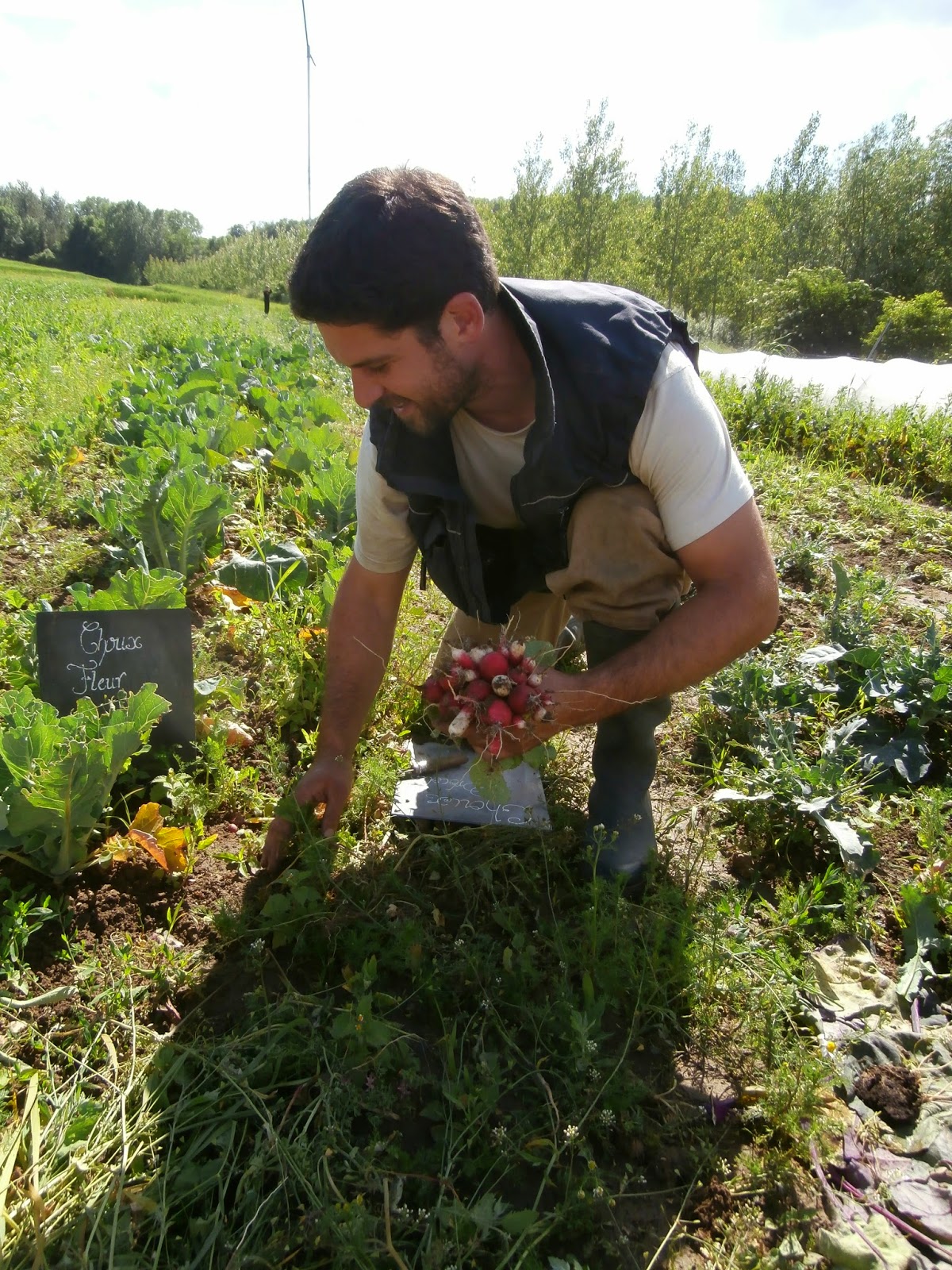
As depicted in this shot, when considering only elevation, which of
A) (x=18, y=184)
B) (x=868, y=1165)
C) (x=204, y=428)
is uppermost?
(x=18, y=184)

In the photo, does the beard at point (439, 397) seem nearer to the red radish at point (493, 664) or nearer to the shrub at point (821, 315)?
the red radish at point (493, 664)

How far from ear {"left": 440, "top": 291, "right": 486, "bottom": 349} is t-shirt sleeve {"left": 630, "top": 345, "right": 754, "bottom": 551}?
1.42ft

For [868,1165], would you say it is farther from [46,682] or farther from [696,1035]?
[46,682]

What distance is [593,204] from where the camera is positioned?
2909 cm

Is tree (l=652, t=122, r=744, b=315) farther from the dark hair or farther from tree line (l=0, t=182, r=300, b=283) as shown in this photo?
tree line (l=0, t=182, r=300, b=283)

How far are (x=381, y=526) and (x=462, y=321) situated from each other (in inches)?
22.9

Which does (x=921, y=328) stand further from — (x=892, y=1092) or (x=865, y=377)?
(x=892, y=1092)

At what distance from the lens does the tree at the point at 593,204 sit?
28.5 metres

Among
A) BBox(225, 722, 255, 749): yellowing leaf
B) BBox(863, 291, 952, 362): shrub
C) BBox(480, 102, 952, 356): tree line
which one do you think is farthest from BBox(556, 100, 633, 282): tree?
BBox(225, 722, 255, 749): yellowing leaf

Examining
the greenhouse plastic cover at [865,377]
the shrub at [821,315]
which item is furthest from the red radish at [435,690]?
the shrub at [821,315]

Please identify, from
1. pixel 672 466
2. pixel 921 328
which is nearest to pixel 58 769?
pixel 672 466

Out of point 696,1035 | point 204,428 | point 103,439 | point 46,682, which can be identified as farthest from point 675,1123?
point 103,439

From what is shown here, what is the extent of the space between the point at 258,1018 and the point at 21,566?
246 centimetres

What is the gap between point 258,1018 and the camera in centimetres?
166
